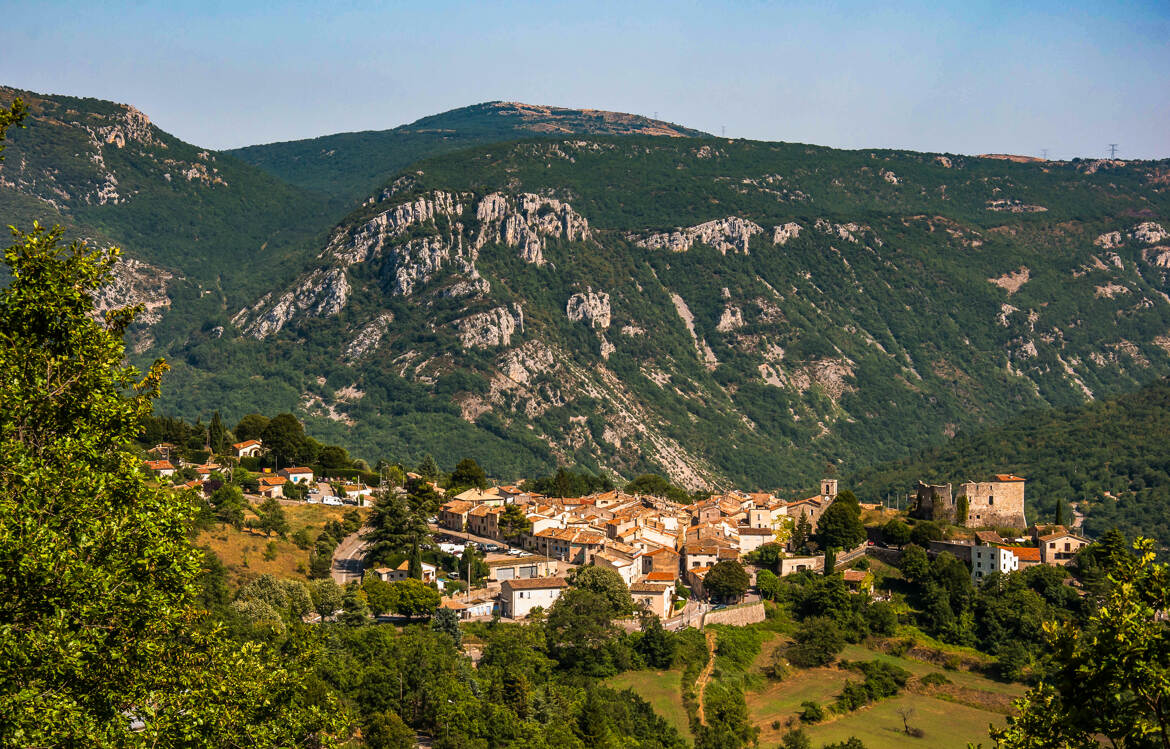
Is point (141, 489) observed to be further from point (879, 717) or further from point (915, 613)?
point (915, 613)

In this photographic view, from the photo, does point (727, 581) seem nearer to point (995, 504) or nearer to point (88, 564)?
point (995, 504)

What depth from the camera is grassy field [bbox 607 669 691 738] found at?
5074cm

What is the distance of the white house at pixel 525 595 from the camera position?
59.6 m

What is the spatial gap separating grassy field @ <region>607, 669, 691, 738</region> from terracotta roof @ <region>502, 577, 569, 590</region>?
7.52 metres

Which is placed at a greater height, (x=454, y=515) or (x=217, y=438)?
(x=217, y=438)

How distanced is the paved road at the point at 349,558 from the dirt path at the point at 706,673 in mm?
18861

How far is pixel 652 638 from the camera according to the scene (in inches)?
2227

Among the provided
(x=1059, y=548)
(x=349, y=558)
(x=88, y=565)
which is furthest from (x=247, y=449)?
(x=88, y=565)

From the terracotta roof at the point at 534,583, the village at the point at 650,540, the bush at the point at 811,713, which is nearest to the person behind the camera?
the bush at the point at 811,713

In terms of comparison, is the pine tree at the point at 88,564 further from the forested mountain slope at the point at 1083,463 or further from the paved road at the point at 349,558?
the forested mountain slope at the point at 1083,463

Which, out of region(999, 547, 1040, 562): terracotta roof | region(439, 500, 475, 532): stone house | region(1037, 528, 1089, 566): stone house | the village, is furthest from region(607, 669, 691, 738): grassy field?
region(1037, 528, 1089, 566): stone house

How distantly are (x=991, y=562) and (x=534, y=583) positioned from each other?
26925 millimetres

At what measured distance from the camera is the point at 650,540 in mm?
72500

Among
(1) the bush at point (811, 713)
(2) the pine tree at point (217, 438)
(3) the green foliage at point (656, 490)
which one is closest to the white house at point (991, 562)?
(1) the bush at point (811, 713)
